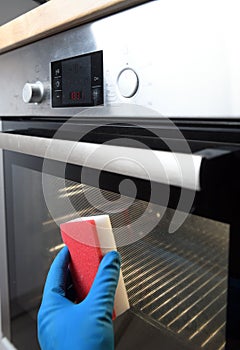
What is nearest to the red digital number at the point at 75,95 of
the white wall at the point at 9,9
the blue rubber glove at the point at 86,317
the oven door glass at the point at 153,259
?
the oven door glass at the point at 153,259

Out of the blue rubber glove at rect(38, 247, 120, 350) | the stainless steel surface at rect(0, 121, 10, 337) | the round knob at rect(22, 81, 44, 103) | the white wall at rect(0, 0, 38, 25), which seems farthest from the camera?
the white wall at rect(0, 0, 38, 25)

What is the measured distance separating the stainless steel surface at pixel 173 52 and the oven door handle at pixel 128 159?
8cm

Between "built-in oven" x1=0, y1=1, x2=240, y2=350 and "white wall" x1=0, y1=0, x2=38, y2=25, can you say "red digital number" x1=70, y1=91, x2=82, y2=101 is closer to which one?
"built-in oven" x1=0, y1=1, x2=240, y2=350

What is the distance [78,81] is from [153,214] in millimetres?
242

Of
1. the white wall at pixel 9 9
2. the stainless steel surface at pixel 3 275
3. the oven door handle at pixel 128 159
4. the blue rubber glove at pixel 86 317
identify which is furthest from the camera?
the white wall at pixel 9 9

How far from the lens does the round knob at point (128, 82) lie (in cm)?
46

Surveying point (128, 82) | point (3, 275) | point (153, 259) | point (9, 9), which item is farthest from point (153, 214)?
point (9, 9)

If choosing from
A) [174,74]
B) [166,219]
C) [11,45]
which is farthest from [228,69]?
[11,45]

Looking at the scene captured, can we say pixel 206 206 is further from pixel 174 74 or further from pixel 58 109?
pixel 58 109

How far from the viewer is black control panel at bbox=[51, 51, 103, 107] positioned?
0.51m

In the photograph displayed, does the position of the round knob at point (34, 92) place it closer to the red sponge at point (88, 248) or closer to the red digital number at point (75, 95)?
the red digital number at point (75, 95)

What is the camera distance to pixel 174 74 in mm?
415

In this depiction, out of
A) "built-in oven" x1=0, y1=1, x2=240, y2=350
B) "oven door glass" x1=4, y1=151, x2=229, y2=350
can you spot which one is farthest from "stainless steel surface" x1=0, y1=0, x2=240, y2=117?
"oven door glass" x1=4, y1=151, x2=229, y2=350

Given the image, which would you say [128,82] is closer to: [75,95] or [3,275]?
[75,95]
